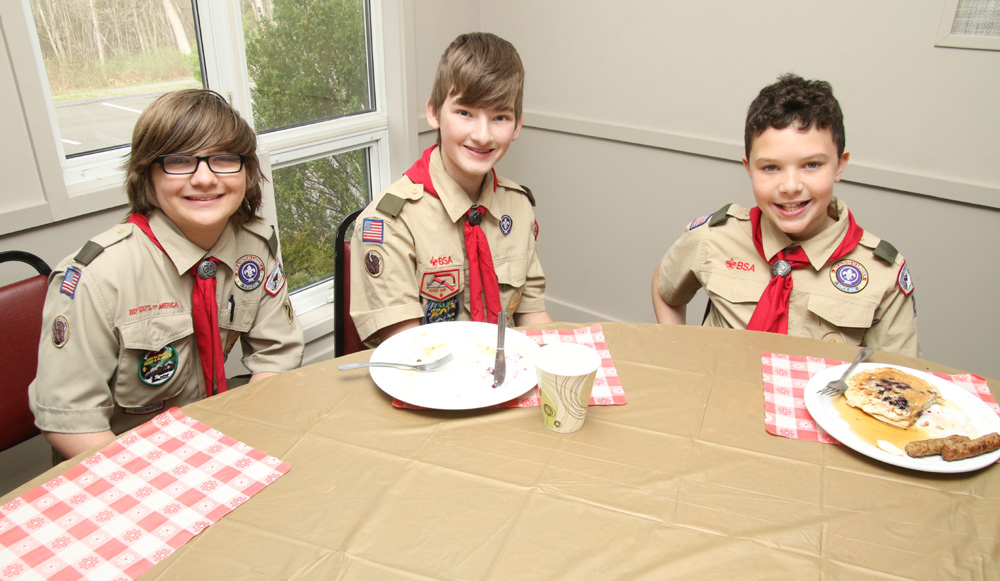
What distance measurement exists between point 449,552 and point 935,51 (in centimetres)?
208

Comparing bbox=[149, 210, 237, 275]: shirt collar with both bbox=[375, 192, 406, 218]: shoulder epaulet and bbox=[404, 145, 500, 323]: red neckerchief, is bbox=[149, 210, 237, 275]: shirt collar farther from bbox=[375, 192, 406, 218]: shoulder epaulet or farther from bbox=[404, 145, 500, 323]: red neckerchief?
bbox=[404, 145, 500, 323]: red neckerchief

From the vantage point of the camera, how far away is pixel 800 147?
146 cm

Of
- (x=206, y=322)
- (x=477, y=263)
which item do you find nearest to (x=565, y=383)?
(x=477, y=263)

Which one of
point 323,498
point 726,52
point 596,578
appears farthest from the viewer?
point 726,52

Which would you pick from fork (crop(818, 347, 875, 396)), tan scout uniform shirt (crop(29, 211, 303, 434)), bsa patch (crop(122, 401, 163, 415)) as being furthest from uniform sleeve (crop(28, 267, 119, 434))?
fork (crop(818, 347, 875, 396))

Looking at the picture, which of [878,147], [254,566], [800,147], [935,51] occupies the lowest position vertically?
[254,566]

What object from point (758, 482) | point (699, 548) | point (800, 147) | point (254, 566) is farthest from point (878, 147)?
point (254, 566)

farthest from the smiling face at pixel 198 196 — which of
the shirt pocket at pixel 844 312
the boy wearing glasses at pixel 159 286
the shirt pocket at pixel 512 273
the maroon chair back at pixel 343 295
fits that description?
the shirt pocket at pixel 844 312

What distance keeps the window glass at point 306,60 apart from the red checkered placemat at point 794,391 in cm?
181

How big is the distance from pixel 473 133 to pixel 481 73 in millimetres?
137

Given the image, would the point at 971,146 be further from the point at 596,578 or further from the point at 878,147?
the point at 596,578

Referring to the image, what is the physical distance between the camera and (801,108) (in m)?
1.47

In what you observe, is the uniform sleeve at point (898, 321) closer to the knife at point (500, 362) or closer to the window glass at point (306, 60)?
the knife at point (500, 362)

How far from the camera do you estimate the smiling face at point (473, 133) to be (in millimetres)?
1578
